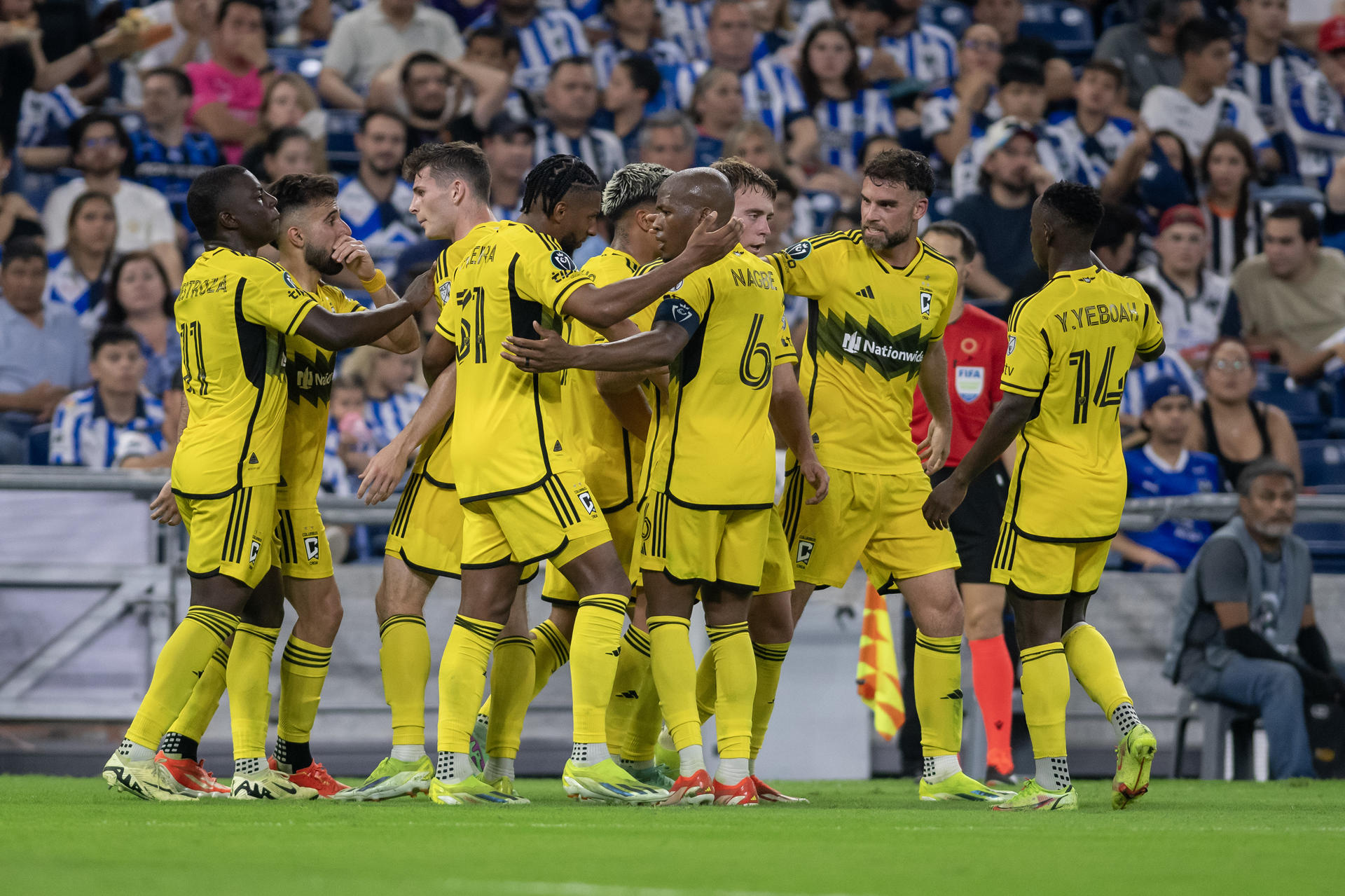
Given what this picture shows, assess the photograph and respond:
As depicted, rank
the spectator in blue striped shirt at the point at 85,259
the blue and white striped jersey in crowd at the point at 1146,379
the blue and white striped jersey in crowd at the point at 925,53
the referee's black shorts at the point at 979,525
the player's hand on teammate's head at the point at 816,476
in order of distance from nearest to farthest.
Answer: the player's hand on teammate's head at the point at 816,476 → the referee's black shorts at the point at 979,525 → the spectator in blue striped shirt at the point at 85,259 → the blue and white striped jersey in crowd at the point at 1146,379 → the blue and white striped jersey in crowd at the point at 925,53

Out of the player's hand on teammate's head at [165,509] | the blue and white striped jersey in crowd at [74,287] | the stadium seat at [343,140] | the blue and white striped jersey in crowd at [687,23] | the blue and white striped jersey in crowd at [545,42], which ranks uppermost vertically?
the blue and white striped jersey in crowd at [687,23]

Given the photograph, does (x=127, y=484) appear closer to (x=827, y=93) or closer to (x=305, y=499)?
(x=305, y=499)

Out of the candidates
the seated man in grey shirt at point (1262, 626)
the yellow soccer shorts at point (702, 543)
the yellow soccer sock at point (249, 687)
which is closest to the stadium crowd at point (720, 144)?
the seated man in grey shirt at point (1262, 626)

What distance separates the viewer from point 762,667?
650 cm

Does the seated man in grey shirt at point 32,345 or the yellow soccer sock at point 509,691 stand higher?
the seated man in grey shirt at point 32,345

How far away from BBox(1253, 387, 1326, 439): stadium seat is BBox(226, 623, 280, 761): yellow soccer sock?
8.82m

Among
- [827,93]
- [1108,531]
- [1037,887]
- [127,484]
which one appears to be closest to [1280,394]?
[827,93]

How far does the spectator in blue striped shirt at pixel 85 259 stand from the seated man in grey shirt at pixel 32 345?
35 centimetres

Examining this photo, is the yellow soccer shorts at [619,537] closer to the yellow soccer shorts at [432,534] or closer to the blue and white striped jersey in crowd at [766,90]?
the yellow soccer shorts at [432,534]

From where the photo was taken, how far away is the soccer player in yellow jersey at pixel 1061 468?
6.30 metres

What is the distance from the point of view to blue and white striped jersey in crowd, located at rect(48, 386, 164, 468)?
10.1 metres

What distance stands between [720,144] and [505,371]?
8.37 meters

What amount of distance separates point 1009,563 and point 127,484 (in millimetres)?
4731

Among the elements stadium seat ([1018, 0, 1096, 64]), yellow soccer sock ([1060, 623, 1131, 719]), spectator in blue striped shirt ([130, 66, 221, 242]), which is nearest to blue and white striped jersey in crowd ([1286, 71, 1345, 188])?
stadium seat ([1018, 0, 1096, 64])
